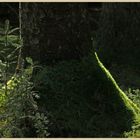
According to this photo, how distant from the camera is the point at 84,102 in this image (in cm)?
494

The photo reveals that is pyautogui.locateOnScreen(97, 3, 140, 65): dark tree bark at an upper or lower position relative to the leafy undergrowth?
upper

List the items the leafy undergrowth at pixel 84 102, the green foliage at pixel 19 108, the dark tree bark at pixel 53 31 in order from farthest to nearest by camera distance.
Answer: the dark tree bark at pixel 53 31
the leafy undergrowth at pixel 84 102
the green foliage at pixel 19 108

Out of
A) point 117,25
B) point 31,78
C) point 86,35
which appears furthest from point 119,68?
point 31,78

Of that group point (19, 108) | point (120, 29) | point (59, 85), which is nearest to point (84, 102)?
point (59, 85)

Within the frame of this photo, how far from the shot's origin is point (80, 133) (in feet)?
15.5

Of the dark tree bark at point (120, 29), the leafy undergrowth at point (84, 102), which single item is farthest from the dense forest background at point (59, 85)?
the dark tree bark at point (120, 29)

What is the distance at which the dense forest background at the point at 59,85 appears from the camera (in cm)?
458

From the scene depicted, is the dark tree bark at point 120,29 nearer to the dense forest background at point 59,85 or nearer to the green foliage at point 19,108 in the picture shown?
the dense forest background at point 59,85

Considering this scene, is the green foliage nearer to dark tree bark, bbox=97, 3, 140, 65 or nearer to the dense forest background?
the dense forest background

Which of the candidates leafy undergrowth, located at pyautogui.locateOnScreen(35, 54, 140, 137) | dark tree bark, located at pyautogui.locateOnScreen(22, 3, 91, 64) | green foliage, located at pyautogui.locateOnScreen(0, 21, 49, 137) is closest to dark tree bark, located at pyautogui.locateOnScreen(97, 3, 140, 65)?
dark tree bark, located at pyautogui.locateOnScreen(22, 3, 91, 64)

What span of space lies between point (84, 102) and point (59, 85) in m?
0.32

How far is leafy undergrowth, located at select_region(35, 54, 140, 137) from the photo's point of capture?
473 cm

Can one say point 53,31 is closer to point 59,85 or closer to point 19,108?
point 59,85

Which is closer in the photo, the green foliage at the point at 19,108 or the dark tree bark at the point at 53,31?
the green foliage at the point at 19,108
